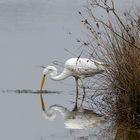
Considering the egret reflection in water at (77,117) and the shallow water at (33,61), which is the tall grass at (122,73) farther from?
the shallow water at (33,61)

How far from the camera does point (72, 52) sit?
14.4m

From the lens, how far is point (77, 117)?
912 cm

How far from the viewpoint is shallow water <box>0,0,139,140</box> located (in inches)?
323

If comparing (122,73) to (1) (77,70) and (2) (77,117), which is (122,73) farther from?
(1) (77,70)

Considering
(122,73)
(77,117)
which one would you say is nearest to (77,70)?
(77,117)

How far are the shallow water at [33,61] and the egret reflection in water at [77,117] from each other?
0.11 m

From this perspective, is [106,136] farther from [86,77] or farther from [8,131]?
[86,77]

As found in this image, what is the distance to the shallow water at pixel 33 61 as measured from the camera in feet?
26.9

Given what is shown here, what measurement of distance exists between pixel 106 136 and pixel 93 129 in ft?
1.39

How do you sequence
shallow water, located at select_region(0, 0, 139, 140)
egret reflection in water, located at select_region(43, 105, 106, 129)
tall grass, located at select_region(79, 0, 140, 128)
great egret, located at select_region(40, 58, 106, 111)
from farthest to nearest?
great egret, located at select_region(40, 58, 106, 111) < egret reflection in water, located at select_region(43, 105, 106, 129) < shallow water, located at select_region(0, 0, 139, 140) < tall grass, located at select_region(79, 0, 140, 128)

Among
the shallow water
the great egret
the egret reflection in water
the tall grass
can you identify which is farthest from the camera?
the great egret

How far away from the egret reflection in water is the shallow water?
112 millimetres

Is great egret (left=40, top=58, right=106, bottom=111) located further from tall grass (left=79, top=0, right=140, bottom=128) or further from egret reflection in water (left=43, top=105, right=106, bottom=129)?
tall grass (left=79, top=0, right=140, bottom=128)

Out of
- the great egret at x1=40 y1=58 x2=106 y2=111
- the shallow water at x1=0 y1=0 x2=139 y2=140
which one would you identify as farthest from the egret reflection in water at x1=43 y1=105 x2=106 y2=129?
the great egret at x1=40 y1=58 x2=106 y2=111
